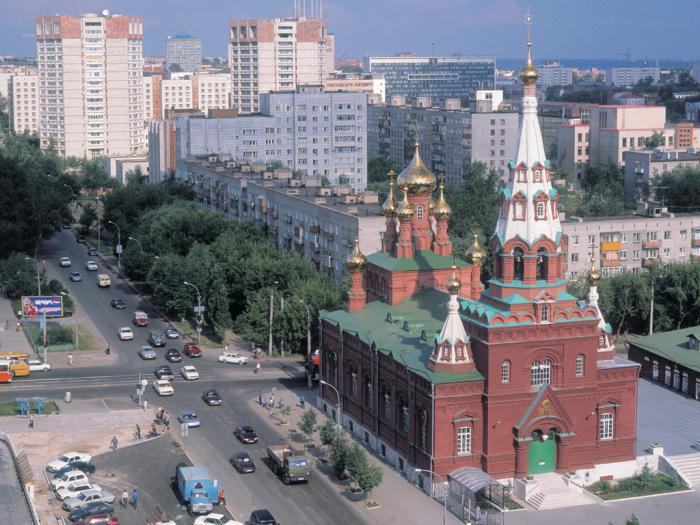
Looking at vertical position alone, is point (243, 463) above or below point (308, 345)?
below

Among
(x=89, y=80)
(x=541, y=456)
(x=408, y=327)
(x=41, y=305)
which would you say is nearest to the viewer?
(x=541, y=456)

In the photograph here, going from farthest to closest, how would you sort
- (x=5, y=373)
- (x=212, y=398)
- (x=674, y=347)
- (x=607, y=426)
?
1. (x=5, y=373)
2. (x=674, y=347)
3. (x=212, y=398)
4. (x=607, y=426)

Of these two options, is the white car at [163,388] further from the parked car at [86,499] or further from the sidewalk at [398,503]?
the parked car at [86,499]

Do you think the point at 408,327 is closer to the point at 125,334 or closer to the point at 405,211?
the point at 405,211

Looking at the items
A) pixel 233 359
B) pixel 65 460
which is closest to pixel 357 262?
pixel 233 359

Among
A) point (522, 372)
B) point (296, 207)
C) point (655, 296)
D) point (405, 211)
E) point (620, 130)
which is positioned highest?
point (620, 130)

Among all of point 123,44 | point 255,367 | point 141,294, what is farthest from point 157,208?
point 123,44

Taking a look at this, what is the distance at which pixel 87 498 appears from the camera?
51.6 metres

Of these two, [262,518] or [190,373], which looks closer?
[262,518]

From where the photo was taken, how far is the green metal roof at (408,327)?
54.0m

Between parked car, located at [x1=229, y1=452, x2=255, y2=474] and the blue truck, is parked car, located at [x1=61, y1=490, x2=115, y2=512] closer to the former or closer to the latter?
the blue truck

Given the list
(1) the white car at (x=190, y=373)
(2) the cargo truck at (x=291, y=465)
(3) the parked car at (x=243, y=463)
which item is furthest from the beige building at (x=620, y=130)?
(2) the cargo truck at (x=291, y=465)

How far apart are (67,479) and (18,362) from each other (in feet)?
78.3

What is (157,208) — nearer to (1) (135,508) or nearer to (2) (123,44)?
(1) (135,508)
